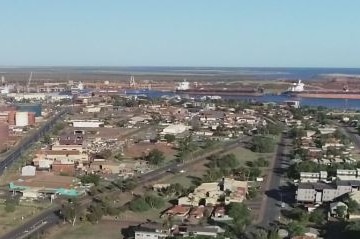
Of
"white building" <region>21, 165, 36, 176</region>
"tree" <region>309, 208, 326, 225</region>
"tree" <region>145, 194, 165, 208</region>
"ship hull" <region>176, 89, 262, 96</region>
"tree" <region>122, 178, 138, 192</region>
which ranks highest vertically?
"tree" <region>309, 208, 326, 225</region>

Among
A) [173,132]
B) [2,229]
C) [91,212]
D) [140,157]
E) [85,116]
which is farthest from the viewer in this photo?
[85,116]

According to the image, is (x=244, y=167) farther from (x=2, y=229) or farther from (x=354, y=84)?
(x=354, y=84)

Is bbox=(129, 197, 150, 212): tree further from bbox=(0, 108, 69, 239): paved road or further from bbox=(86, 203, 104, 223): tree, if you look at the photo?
bbox=(0, 108, 69, 239): paved road

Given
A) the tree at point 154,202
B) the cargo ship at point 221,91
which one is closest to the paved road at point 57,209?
the tree at point 154,202

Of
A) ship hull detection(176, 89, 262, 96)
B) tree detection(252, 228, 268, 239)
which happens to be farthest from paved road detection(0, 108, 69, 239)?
ship hull detection(176, 89, 262, 96)

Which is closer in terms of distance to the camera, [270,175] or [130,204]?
[130,204]

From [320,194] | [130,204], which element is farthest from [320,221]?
[130,204]

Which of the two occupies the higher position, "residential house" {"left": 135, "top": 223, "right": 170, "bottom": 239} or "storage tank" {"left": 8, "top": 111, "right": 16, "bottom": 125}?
"residential house" {"left": 135, "top": 223, "right": 170, "bottom": 239}
